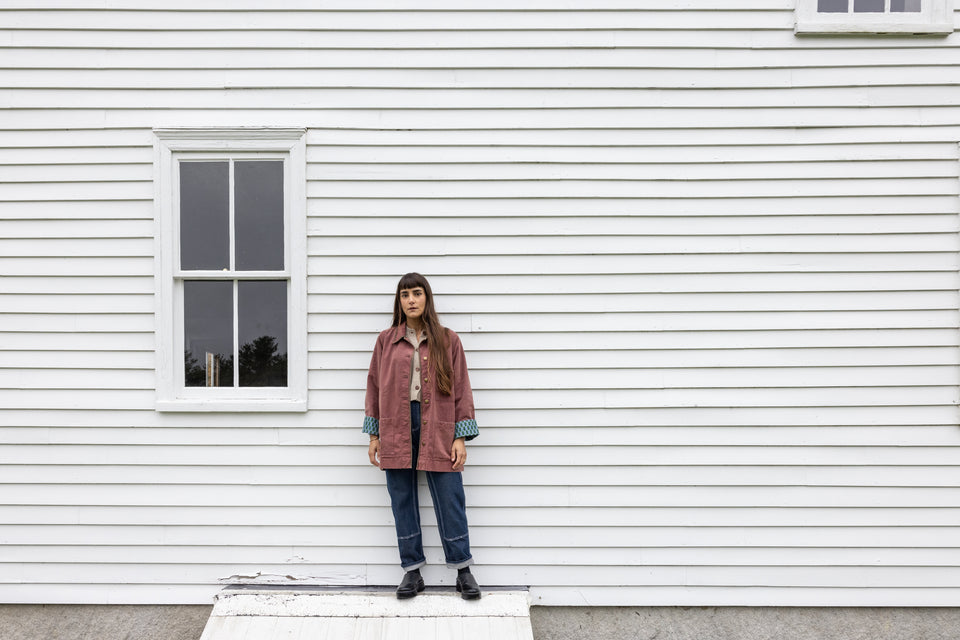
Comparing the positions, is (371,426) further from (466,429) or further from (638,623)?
(638,623)

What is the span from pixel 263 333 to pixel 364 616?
1.78m

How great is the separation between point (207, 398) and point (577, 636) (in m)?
2.67

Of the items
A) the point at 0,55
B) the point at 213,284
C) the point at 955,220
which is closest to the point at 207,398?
the point at 213,284

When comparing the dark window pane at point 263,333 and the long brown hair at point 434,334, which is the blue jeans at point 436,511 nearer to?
the long brown hair at point 434,334

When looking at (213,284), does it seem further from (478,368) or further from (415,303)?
(478,368)

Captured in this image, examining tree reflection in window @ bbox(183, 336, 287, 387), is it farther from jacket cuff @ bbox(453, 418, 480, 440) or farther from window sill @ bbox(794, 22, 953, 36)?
window sill @ bbox(794, 22, 953, 36)

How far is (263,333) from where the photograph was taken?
13.7 ft

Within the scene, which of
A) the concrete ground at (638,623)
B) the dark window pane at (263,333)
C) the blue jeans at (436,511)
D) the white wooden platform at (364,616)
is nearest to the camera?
the white wooden platform at (364,616)

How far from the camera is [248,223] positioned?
4.18 m

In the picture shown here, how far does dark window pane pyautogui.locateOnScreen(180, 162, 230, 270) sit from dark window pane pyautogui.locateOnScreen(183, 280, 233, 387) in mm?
149

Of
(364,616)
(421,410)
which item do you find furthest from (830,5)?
(364,616)

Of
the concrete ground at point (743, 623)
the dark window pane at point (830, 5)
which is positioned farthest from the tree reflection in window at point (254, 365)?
the dark window pane at point (830, 5)

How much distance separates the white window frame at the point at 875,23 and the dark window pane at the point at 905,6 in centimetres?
11

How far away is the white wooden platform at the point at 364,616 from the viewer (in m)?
3.77
